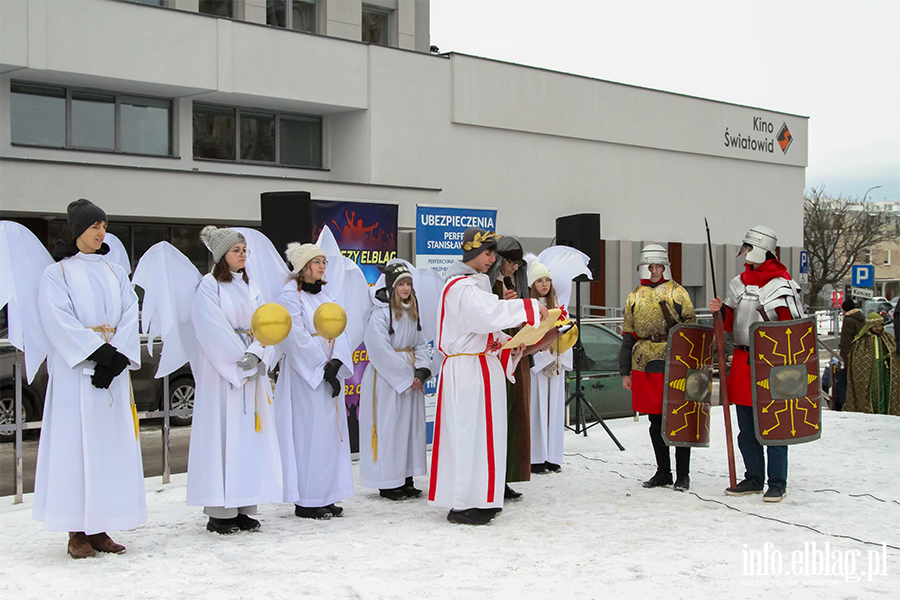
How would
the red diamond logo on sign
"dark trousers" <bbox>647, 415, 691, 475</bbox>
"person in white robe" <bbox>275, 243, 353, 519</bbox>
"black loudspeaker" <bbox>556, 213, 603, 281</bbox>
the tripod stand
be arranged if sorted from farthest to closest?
the red diamond logo on sign
"black loudspeaker" <bbox>556, 213, 603, 281</bbox>
the tripod stand
"dark trousers" <bbox>647, 415, 691, 475</bbox>
"person in white robe" <bbox>275, 243, 353, 519</bbox>

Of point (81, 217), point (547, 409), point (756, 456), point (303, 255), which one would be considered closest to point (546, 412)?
point (547, 409)

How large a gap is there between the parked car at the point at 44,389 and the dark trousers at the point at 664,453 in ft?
12.7

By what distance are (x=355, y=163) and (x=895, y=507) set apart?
634 inches

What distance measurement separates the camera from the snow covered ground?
4621mm

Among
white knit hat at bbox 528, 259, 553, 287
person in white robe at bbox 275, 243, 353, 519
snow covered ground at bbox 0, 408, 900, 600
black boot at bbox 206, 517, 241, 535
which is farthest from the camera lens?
white knit hat at bbox 528, 259, 553, 287

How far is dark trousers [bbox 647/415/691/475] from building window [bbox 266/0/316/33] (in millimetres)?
16860

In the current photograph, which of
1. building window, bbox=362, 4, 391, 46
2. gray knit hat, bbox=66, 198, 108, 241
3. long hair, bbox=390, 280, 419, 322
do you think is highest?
building window, bbox=362, 4, 391, 46

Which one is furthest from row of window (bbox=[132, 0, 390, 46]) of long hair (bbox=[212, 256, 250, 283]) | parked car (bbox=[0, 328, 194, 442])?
long hair (bbox=[212, 256, 250, 283])

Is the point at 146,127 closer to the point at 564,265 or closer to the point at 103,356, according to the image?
the point at 564,265

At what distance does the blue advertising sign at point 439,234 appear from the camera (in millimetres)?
8672

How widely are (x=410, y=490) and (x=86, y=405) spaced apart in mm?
2702

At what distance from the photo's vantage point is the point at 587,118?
80.8ft

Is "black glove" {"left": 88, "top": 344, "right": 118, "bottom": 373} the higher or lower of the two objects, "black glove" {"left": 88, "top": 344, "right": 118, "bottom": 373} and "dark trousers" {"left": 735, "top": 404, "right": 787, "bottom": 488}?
the higher

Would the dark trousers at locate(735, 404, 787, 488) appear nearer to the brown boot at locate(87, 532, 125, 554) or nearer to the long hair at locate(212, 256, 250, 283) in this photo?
the long hair at locate(212, 256, 250, 283)
